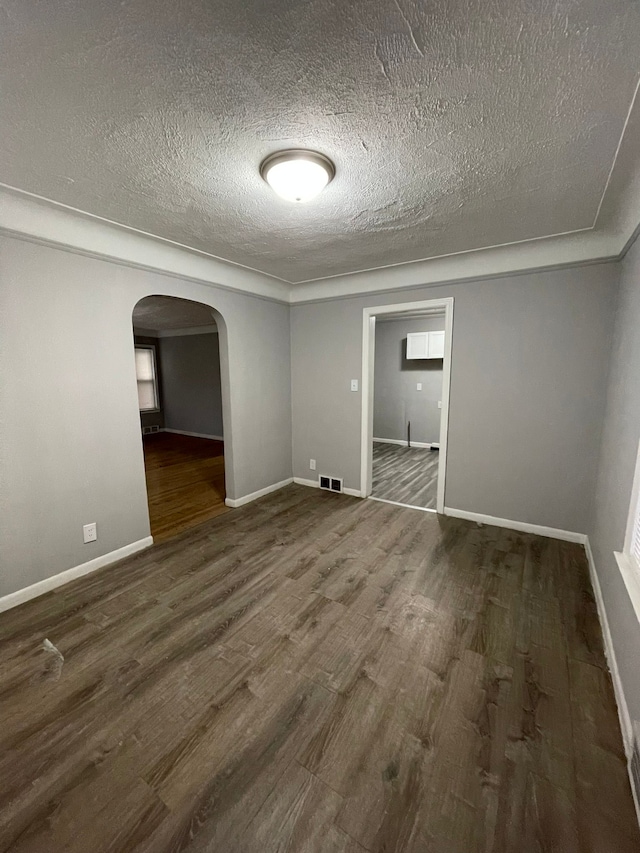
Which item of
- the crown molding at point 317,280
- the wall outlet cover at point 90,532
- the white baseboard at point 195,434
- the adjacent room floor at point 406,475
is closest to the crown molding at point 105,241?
the crown molding at point 317,280

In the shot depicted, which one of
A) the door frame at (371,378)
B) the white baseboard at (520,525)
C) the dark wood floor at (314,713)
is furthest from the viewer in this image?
the door frame at (371,378)

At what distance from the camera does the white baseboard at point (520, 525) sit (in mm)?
2891

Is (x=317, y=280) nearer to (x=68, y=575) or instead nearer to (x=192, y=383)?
(x=68, y=575)

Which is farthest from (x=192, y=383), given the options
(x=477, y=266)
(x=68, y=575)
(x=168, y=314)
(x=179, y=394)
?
(x=477, y=266)

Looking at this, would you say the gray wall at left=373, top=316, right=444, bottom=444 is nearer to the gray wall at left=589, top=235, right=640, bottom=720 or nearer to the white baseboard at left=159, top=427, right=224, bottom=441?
the white baseboard at left=159, top=427, right=224, bottom=441

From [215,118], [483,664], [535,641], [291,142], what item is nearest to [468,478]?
[535,641]

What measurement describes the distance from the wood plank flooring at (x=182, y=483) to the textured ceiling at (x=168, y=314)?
2.27 m

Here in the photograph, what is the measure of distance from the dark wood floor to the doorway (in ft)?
8.33

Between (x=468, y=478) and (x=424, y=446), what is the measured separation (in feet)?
10.1

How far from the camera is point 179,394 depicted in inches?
309

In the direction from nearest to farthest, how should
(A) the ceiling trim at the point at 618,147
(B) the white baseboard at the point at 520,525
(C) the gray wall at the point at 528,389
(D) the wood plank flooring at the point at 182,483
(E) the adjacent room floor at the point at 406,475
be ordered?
(A) the ceiling trim at the point at 618,147
(C) the gray wall at the point at 528,389
(B) the white baseboard at the point at 520,525
(D) the wood plank flooring at the point at 182,483
(E) the adjacent room floor at the point at 406,475

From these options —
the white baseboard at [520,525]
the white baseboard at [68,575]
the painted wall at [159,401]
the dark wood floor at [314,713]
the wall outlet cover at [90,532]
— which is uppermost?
the painted wall at [159,401]

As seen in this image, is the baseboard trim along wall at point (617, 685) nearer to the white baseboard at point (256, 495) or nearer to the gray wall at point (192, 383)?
the white baseboard at point (256, 495)

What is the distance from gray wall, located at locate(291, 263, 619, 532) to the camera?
2.70 meters
